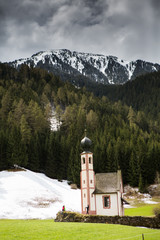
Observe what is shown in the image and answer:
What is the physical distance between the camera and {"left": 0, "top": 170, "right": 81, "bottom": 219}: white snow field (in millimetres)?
44719

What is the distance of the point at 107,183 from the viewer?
42.2m

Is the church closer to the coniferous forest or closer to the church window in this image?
the church window

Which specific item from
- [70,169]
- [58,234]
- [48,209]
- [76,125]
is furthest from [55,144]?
[58,234]

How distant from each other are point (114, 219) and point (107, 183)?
1201cm

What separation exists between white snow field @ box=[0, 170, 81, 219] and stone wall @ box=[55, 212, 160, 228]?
1000 cm

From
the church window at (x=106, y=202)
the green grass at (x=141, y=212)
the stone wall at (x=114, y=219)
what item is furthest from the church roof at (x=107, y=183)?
the stone wall at (x=114, y=219)

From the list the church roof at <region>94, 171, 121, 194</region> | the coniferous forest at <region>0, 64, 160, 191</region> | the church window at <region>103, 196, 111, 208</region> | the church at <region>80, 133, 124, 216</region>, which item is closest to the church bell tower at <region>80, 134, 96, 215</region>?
the church at <region>80, 133, 124, 216</region>

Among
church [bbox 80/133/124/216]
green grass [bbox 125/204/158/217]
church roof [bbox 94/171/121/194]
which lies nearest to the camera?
church [bbox 80/133/124/216]

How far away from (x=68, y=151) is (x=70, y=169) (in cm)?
762

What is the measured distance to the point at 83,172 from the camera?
141 ft

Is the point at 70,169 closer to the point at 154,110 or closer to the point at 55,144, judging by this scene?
the point at 55,144

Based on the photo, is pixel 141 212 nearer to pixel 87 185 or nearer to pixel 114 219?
pixel 87 185

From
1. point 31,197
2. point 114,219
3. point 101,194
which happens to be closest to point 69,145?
point 31,197

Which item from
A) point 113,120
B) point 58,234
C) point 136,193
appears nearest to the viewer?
point 58,234
